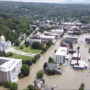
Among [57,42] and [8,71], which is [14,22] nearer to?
[57,42]

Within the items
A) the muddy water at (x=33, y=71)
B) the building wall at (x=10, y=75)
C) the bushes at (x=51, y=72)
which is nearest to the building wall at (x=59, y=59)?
the muddy water at (x=33, y=71)

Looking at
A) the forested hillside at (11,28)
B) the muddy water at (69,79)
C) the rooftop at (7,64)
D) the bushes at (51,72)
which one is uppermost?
the forested hillside at (11,28)

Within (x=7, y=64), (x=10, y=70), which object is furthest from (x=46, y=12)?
(x=10, y=70)

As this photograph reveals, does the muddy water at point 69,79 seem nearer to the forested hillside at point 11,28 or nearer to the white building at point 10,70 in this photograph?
the white building at point 10,70

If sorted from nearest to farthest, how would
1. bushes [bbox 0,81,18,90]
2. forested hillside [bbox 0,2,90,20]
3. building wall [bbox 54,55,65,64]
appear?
bushes [bbox 0,81,18,90] → building wall [bbox 54,55,65,64] → forested hillside [bbox 0,2,90,20]

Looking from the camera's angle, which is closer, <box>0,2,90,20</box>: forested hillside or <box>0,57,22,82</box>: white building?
<box>0,57,22,82</box>: white building

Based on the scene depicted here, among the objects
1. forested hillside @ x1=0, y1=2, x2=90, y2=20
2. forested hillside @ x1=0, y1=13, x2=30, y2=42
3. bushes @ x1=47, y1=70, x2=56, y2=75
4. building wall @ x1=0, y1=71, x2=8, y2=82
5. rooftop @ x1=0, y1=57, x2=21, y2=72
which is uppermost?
forested hillside @ x1=0, y1=2, x2=90, y2=20

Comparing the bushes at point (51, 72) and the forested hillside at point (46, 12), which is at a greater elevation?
the forested hillside at point (46, 12)

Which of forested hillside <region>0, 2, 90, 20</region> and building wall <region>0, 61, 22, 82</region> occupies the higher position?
forested hillside <region>0, 2, 90, 20</region>

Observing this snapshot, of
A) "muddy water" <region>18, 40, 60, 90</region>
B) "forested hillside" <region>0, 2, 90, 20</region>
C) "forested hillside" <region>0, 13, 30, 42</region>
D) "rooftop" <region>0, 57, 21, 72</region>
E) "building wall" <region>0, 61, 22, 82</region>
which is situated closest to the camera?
"building wall" <region>0, 61, 22, 82</region>

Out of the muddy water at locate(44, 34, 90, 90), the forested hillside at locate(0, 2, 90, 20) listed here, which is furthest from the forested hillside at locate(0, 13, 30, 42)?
the forested hillside at locate(0, 2, 90, 20)

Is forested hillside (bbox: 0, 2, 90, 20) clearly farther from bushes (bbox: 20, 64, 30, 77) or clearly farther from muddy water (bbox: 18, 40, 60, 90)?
bushes (bbox: 20, 64, 30, 77)
